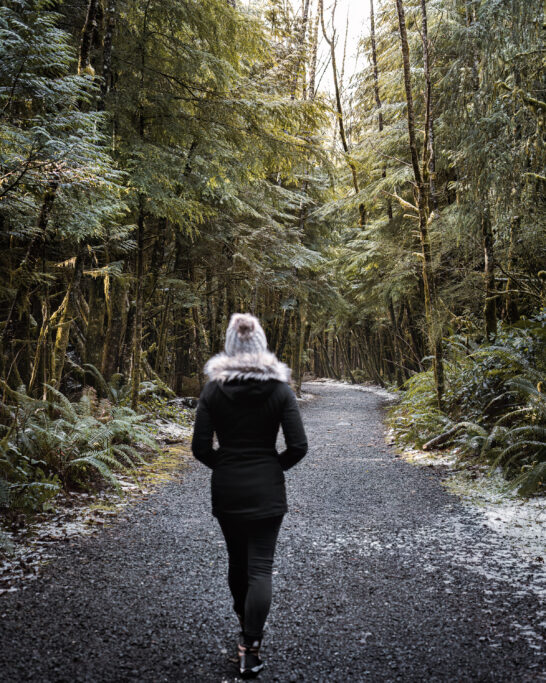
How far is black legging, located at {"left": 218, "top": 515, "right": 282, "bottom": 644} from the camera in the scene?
8.46 ft

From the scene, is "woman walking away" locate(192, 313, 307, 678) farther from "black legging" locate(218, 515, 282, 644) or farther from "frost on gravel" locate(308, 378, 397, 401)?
"frost on gravel" locate(308, 378, 397, 401)

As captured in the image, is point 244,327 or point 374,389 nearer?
point 244,327

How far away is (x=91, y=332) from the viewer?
11.3 meters

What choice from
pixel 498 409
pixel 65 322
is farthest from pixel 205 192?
pixel 498 409

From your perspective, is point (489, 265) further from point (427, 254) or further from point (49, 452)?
point (49, 452)

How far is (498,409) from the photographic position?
793 cm

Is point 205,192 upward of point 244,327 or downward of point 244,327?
upward

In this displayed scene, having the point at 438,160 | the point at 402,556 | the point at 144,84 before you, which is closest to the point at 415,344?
the point at 438,160

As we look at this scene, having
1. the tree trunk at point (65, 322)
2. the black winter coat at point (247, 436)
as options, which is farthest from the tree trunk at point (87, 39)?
the black winter coat at point (247, 436)

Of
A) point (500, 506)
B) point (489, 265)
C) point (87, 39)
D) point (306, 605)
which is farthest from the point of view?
point (489, 265)

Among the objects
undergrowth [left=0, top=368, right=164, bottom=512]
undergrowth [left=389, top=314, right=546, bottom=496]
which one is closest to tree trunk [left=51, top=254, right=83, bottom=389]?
undergrowth [left=0, top=368, right=164, bottom=512]

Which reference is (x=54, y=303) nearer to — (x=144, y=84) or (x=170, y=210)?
(x=170, y=210)

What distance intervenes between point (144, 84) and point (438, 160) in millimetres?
6922

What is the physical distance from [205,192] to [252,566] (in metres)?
7.24
